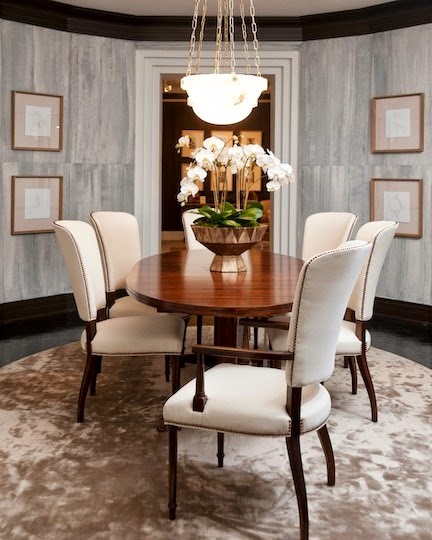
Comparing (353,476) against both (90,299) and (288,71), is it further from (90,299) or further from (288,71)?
(288,71)

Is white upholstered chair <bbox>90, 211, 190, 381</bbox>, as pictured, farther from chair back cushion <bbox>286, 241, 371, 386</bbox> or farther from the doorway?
the doorway

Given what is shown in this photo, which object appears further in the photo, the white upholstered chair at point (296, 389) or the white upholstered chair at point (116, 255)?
the white upholstered chair at point (116, 255)

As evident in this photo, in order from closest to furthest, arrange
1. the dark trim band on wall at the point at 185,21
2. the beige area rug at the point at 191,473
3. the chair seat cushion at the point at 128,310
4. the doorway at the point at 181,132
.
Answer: the beige area rug at the point at 191,473
the chair seat cushion at the point at 128,310
the dark trim band on wall at the point at 185,21
the doorway at the point at 181,132

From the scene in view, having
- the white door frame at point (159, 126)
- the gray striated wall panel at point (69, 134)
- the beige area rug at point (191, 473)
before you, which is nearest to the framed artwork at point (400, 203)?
the white door frame at point (159, 126)

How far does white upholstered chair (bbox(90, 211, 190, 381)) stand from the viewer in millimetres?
3871

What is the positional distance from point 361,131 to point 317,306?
170 inches

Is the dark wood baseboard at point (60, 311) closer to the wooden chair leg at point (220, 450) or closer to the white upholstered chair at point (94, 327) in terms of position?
the white upholstered chair at point (94, 327)

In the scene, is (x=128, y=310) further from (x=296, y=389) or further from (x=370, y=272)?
(x=296, y=389)

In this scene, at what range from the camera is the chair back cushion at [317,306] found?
196 centimetres

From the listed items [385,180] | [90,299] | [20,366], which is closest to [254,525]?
[90,299]

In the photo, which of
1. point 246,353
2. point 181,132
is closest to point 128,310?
point 246,353

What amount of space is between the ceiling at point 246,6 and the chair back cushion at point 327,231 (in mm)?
2391

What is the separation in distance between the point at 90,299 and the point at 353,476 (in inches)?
56.9

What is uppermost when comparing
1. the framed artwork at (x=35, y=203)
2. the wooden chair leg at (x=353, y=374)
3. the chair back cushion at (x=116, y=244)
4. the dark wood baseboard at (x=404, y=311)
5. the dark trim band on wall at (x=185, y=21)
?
the dark trim band on wall at (x=185, y=21)
